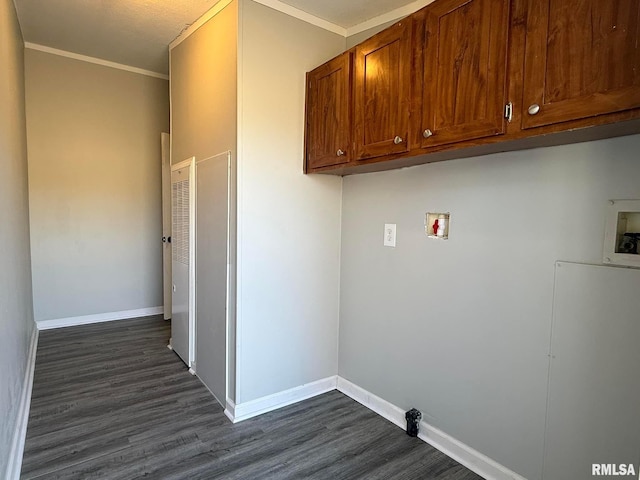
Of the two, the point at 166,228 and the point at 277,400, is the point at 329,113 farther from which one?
the point at 166,228

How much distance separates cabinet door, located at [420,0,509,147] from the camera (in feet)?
4.83

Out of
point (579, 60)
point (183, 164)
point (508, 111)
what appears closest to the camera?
point (579, 60)

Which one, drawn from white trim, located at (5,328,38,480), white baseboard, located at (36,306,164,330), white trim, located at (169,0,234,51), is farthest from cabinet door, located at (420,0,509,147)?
white baseboard, located at (36,306,164,330)

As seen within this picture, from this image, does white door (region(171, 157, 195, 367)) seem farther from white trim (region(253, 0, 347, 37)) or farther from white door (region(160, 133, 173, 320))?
white trim (region(253, 0, 347, 37))

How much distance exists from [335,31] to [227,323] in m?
2.16

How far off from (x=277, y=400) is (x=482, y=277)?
1.59 m

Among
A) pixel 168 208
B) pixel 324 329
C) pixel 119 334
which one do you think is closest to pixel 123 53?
pixel 168 208

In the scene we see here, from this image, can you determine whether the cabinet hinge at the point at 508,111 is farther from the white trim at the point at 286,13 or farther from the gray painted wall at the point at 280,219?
the white trim at the point at 286,13

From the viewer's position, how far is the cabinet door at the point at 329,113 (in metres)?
2.21

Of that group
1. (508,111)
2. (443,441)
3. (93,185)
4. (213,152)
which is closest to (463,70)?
(508,111)

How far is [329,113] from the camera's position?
2.34m

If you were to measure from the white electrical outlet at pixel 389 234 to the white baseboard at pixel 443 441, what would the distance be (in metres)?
1.05

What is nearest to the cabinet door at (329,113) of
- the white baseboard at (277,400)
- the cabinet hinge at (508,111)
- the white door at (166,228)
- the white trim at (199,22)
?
the white trim at (199,22)

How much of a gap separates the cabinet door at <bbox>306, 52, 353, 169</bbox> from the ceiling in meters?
0.44
